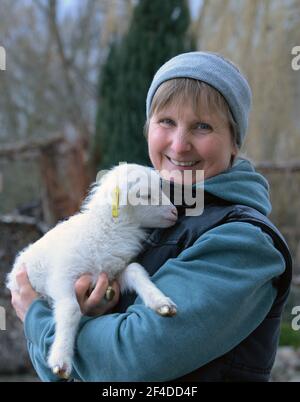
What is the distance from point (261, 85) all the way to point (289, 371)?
3.63 meters

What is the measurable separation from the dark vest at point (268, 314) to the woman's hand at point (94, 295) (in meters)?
A: 0.04

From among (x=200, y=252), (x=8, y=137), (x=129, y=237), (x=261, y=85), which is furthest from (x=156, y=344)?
(x=8, y=137)

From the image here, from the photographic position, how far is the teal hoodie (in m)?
1.52

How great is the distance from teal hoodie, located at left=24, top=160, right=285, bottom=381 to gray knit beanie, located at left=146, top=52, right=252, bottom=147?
43 cm

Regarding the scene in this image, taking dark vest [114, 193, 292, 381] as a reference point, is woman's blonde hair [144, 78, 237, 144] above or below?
above

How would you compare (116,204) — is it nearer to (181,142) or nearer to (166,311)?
(181,142)

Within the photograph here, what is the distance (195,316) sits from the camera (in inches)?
59.9

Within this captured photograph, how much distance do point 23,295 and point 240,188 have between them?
0.72m

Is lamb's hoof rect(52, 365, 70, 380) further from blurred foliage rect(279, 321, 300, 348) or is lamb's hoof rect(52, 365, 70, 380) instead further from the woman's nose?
blurred foliage rect(279, 321, 300, 348)

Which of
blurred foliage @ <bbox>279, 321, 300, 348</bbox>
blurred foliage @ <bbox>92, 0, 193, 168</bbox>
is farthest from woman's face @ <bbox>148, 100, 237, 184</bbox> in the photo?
blurred foliage @ <bbox>279, 321, 300, 348</bbox>

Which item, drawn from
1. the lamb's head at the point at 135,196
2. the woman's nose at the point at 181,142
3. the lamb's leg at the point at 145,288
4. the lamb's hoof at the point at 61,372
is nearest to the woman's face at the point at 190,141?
the woman's nose at the point at 181,142

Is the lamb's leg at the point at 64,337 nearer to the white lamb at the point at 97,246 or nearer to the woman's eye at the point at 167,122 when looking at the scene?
the white lamb at the point at 97,246
